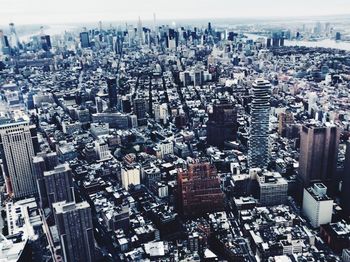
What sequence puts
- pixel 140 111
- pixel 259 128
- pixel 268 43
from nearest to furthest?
1. pixel 259 128
2. pixel 140 111
3. pixel 268 43

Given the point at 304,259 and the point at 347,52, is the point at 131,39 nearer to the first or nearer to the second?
the point at 347,52

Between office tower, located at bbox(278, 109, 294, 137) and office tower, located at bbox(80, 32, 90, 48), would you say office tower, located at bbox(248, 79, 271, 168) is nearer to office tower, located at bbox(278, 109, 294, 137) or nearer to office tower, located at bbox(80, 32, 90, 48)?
office tower, located at bbox(278, 109, 294, 137)

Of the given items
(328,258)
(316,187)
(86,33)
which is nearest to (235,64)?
(86,33)

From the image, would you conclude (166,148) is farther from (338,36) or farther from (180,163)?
(338,36)

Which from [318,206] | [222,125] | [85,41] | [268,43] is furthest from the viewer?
[85,41]

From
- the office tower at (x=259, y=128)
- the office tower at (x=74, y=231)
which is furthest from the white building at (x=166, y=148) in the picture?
the office tower at (x=74, y=231)

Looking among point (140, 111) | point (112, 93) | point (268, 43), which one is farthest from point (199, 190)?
point (268, 43)

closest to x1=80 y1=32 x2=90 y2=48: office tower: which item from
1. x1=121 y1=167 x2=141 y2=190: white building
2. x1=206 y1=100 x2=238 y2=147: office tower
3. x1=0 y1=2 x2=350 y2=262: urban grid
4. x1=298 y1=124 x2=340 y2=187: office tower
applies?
x1=0 y1=2 x2=350 y2=262: urban grid
